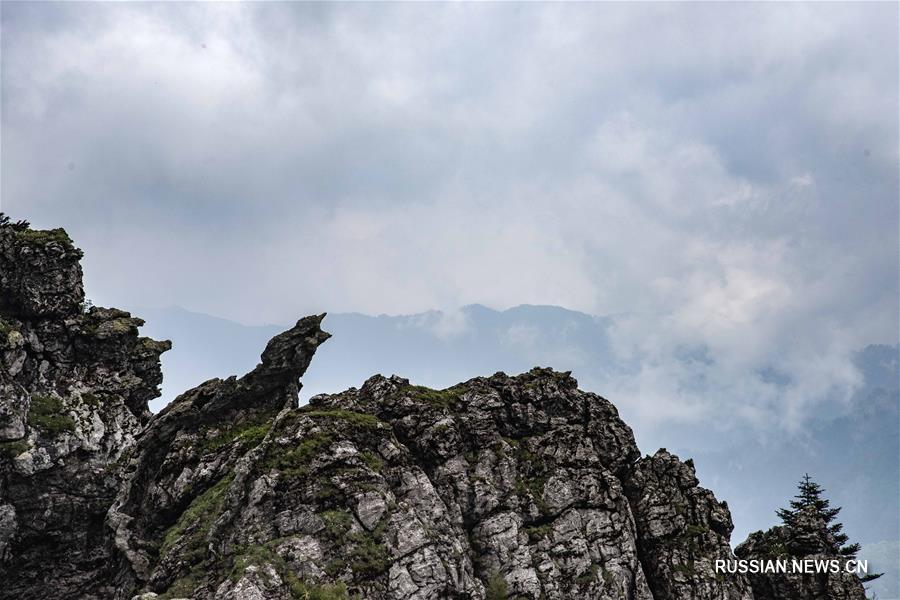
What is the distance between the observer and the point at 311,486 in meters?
57.5

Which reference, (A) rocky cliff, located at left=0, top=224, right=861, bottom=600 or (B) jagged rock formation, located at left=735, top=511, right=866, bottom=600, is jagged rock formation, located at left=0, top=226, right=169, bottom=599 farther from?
(B) jagged rock formation, located at left=735, top=511, right=866, bottom=600

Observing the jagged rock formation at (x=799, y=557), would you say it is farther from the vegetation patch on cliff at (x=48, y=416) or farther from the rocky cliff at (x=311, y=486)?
the vegetation patch on cliff at (x=48, y=416)

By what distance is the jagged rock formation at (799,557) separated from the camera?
63781mm

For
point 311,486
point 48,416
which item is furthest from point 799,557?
point 48,416

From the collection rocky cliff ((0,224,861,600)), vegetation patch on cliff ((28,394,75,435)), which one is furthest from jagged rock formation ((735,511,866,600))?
vegetation patch on cliff ((28,394,75,435))

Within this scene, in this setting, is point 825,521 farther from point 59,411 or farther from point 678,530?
point 59,411

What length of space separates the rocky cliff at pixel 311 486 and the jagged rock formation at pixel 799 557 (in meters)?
0.78

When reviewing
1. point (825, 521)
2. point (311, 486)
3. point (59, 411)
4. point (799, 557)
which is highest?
point (59, 411)

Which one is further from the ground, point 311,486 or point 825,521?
point 825,521

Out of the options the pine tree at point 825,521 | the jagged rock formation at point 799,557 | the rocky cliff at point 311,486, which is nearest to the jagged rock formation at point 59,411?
the rocky cliff at point 311,486

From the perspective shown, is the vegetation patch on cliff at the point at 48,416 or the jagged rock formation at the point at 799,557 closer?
the jagged rock formation at the point at 799,557

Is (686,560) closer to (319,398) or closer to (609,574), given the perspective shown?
(609,574)

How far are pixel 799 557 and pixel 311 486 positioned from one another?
5467 centimetres

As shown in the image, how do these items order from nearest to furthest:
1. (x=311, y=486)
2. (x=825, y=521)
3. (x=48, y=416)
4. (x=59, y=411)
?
(x=311, y=486) → (x=825, y=521) → (x=48, y=416) → (x=59, y=411)
